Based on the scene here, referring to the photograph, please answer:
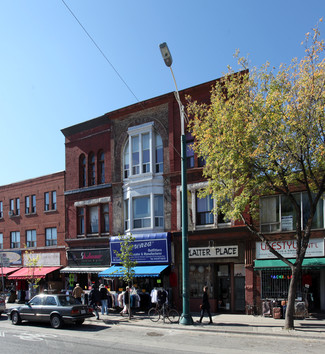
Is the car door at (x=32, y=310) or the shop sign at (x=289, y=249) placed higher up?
the shop sign at (x=289, y=249)

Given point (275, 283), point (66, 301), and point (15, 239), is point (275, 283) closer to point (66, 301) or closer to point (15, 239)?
point (66, 301)

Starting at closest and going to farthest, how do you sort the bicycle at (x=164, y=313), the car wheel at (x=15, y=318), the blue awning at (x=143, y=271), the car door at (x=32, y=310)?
1. the car door at (x=32, y=310)
2. the car wheel at (x=15, y=318)
3. the bicycle at (x=164, y=313)
4. the blue awning at (x=143, y=271)

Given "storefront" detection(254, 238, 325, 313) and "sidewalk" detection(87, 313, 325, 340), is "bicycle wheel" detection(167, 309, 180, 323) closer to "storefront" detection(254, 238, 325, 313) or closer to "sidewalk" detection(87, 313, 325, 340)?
"sidewalk" detection(87, 313, 325, 340)

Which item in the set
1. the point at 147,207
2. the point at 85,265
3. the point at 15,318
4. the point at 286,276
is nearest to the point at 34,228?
the point at 85,265

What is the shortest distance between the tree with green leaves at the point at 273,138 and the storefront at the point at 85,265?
1166 cm

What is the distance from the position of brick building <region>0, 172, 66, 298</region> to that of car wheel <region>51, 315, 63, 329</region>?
1144 cm

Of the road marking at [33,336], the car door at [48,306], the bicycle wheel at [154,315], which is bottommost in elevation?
the bicycle wheel at [154,315]

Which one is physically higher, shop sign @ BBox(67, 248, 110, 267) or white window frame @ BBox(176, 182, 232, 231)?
white window frame @ BBox(176, 182, 232, 231)

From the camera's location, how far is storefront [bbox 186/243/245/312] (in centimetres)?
2011

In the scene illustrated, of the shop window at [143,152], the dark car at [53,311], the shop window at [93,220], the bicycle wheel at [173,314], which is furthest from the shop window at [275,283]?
the shop window at [93,220]

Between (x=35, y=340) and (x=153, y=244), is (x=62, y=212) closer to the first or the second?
(x=153, y=244)

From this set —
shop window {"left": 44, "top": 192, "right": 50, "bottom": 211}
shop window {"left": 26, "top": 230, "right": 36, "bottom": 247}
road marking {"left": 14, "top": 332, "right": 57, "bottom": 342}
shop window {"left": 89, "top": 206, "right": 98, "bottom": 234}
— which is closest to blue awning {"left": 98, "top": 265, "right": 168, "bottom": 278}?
shop window {"left": 89, "top": 206, "right": 98, "bottom": 234}

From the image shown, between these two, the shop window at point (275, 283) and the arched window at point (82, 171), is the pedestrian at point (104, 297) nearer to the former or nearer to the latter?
the shop window at point (275, 283)

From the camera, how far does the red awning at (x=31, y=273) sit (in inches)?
1097
